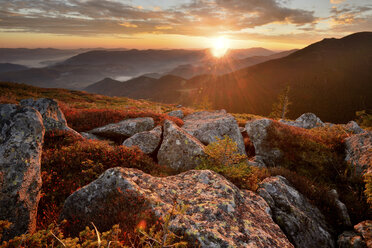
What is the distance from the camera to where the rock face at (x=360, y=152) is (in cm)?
966

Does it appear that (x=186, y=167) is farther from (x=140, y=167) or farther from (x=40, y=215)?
(x=40, y=215)

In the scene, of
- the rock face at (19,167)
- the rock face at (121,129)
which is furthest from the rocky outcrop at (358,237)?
the rock face at (121,129)

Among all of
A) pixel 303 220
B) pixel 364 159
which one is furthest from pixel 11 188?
pixel 364 159

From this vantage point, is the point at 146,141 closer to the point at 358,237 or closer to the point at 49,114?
the point at 49,114

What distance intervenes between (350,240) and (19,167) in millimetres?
10867

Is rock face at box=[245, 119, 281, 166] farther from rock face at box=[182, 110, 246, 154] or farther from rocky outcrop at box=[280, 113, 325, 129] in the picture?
rocky outcrop at box=[280, 113, 325, 129]

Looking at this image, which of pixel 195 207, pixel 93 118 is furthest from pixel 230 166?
pixel 93 118

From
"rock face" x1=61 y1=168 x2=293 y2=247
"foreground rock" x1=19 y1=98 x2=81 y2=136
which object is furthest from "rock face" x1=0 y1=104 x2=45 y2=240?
"foreground rock" x1=19 y1=98 x2=81 y2=136

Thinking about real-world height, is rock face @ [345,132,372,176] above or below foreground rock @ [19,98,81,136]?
below

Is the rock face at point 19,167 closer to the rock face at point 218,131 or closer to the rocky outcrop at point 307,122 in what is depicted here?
the rock face at point 218,131

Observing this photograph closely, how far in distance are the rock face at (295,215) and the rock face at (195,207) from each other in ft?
2.34

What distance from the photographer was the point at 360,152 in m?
10.4

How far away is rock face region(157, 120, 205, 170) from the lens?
9719mm

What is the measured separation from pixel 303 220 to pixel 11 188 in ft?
30.8
